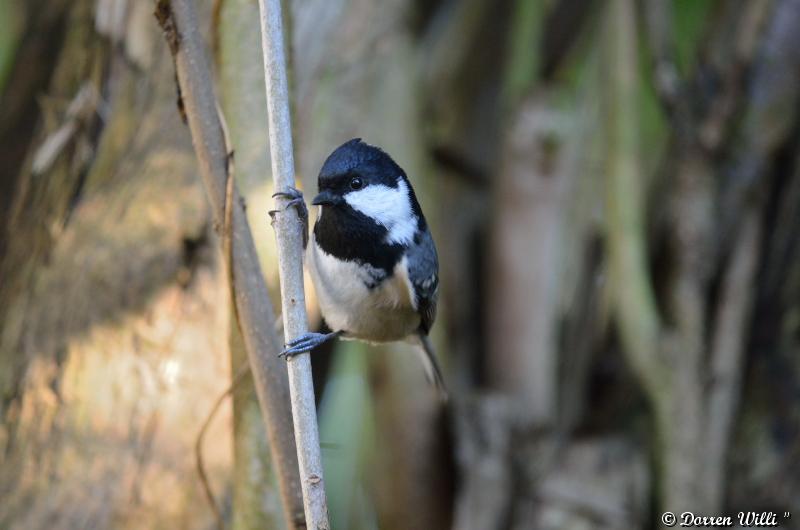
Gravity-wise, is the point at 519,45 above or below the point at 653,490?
above

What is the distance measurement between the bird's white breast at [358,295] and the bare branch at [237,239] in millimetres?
538

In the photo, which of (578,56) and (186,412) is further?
(578,56)

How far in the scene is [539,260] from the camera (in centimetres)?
349

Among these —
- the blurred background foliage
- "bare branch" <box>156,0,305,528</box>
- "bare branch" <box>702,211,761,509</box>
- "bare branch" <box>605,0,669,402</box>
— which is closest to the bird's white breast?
the blurred background foliage

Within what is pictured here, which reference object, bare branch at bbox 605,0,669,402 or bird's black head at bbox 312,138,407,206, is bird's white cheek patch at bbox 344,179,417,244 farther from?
bare branch at bbox 605,0,669,402

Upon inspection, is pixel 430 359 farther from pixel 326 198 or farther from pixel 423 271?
pixel 326 198

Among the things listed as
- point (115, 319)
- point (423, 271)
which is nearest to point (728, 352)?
point (423, 271)

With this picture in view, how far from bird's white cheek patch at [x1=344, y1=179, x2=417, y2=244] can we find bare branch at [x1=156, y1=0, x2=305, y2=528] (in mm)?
404

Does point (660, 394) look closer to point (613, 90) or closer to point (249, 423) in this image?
point (613, 90)

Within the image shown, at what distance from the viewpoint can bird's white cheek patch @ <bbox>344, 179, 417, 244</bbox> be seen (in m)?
1.85

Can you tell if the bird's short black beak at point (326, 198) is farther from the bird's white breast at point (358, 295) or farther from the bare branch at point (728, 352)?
the bare branch at point (728, 352)

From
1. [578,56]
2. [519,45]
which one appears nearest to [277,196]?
[519,45]

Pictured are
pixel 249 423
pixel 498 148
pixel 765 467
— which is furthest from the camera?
pixel 498 148

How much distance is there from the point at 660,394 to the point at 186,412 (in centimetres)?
162
